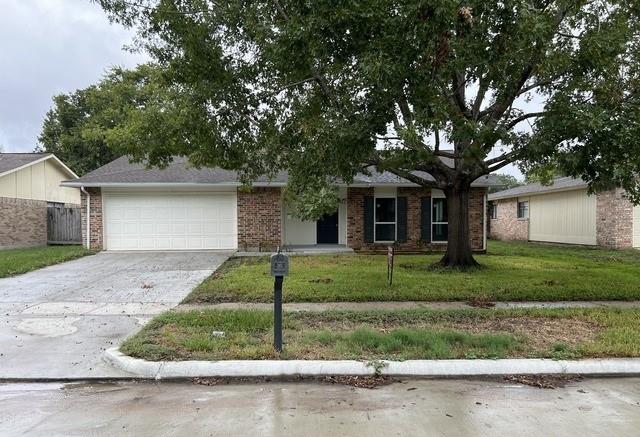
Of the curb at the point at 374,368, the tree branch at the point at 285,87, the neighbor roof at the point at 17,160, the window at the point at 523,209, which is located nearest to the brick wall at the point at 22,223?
the neighbor roof at the point at 17,160

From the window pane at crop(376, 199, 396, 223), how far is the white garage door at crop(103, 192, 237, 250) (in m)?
5.41

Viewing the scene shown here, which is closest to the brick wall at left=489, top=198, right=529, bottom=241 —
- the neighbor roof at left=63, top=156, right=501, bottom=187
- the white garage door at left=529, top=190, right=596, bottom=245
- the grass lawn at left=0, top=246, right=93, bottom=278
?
the white garage door at left=529, top=190, right=596, bottom=245

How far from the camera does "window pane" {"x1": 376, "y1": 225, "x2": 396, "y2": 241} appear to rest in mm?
18266

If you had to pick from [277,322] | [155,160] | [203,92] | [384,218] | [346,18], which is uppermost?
[346,18]

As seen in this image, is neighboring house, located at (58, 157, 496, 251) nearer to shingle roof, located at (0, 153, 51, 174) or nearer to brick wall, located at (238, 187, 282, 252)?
brick wall, located at (238, 187, 282, 252)

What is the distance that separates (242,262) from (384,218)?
6.22 m

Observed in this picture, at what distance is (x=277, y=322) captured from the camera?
5.76m

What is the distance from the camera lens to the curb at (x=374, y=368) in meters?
5.23

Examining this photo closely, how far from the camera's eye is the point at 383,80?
7.25m

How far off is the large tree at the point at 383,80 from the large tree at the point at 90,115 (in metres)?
23.6

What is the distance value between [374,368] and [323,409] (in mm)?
1080

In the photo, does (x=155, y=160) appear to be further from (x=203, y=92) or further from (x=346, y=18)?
(x=346, y=18)

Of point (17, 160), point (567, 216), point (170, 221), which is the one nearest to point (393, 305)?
point (170, 221)

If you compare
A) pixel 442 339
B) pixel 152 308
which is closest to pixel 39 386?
pixel 152 308
